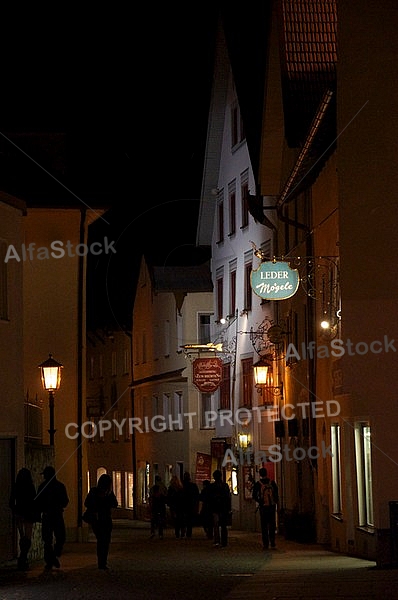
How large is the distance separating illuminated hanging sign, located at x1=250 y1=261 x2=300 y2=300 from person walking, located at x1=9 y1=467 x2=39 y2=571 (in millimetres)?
7793

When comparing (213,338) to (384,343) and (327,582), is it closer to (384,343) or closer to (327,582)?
(384,343)

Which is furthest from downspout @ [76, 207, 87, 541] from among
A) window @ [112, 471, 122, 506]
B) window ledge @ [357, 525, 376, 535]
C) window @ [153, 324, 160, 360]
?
window @ [112, 471, 122, 506]

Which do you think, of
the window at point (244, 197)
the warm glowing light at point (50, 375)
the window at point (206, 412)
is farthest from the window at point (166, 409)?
the warm glowing light at point (50, 375)

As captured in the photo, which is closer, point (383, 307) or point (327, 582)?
point (327, 582)

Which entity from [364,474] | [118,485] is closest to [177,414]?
[118,485]

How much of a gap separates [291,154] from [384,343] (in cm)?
1265

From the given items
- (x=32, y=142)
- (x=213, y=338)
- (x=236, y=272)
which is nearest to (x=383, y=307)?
(x=32, y=142)

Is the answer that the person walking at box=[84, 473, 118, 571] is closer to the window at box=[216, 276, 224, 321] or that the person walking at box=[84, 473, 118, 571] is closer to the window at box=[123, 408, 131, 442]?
the window at box=[216, 276, 224, 321]

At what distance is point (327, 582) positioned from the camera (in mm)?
18625

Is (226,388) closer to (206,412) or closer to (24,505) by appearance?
(206,412)

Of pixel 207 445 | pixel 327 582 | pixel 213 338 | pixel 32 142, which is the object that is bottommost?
pixel 327 582

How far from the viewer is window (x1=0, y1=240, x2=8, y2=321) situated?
2420 centimetres

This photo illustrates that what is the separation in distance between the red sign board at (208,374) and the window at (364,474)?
51.3 ft

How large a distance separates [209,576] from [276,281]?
27.2 feet
